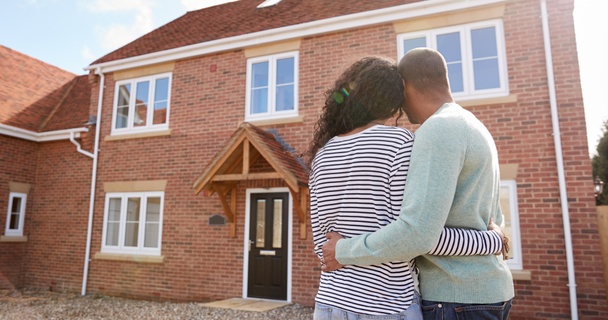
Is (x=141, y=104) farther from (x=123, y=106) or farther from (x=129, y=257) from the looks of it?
(x=129, y=257)

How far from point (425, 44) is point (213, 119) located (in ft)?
15.6

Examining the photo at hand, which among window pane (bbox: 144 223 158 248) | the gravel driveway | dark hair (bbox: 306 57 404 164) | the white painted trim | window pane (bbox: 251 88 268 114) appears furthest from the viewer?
window pane (bbox: 144 223 158 248)

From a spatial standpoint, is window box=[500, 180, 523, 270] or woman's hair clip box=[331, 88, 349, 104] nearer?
woman's hair clip box=[331, 88, 349, 104]

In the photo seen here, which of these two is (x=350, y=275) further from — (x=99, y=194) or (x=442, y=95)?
(x=99, y=194)

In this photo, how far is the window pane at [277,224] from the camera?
28.5 feet

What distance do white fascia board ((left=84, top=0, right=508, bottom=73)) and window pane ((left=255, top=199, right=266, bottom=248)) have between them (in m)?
3.52

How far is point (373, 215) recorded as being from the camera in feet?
4.95

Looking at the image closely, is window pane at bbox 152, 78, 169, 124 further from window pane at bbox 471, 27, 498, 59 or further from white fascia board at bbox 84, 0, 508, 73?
window pane at bbox 471, 27, 498, 59

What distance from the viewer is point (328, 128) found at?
1.78 metres

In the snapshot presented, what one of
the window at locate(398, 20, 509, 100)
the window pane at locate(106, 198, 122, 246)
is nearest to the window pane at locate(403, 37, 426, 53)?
the window at locate(398, 20, 509, 100)

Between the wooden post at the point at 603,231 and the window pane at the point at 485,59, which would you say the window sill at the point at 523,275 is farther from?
the window pane at the point at 485,59

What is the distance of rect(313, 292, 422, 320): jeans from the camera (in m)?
1.44

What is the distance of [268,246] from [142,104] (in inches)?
192

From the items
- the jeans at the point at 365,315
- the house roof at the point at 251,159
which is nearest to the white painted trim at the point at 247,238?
the house roof at the point at 251,159
